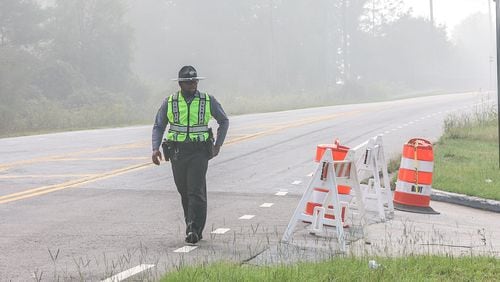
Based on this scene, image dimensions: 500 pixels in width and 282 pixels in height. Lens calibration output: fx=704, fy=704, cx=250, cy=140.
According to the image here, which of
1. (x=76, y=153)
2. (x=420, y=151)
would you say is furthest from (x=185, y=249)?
(x=76, y=153)

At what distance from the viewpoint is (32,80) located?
4747cm

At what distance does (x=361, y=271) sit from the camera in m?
5.62

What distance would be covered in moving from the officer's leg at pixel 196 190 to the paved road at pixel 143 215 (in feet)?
0.91

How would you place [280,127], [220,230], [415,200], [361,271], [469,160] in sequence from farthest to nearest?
[280,127] < [469,160] < [415,200] < [220,230] < [361,271]

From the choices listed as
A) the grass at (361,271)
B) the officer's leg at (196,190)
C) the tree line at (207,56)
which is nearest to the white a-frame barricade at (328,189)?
the officer's leg at (196,190)

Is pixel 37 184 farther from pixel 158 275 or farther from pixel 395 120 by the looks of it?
pixel 395 120

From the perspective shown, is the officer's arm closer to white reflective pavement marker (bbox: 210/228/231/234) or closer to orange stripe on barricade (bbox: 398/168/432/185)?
white reflective pavement marker (bbox: 210/228/231/234)

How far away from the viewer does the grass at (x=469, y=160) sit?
1120 centimetres

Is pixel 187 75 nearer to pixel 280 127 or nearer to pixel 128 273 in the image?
pixel 128 273

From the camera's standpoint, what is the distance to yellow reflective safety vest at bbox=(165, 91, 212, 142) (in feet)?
24.3

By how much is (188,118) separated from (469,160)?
28.7 ft

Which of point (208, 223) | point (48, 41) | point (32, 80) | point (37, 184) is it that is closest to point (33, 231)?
point (208, 223)

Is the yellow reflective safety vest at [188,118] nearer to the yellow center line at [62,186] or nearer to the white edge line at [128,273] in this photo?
the white edge line at [128,273]

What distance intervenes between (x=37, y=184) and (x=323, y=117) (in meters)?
19.4
